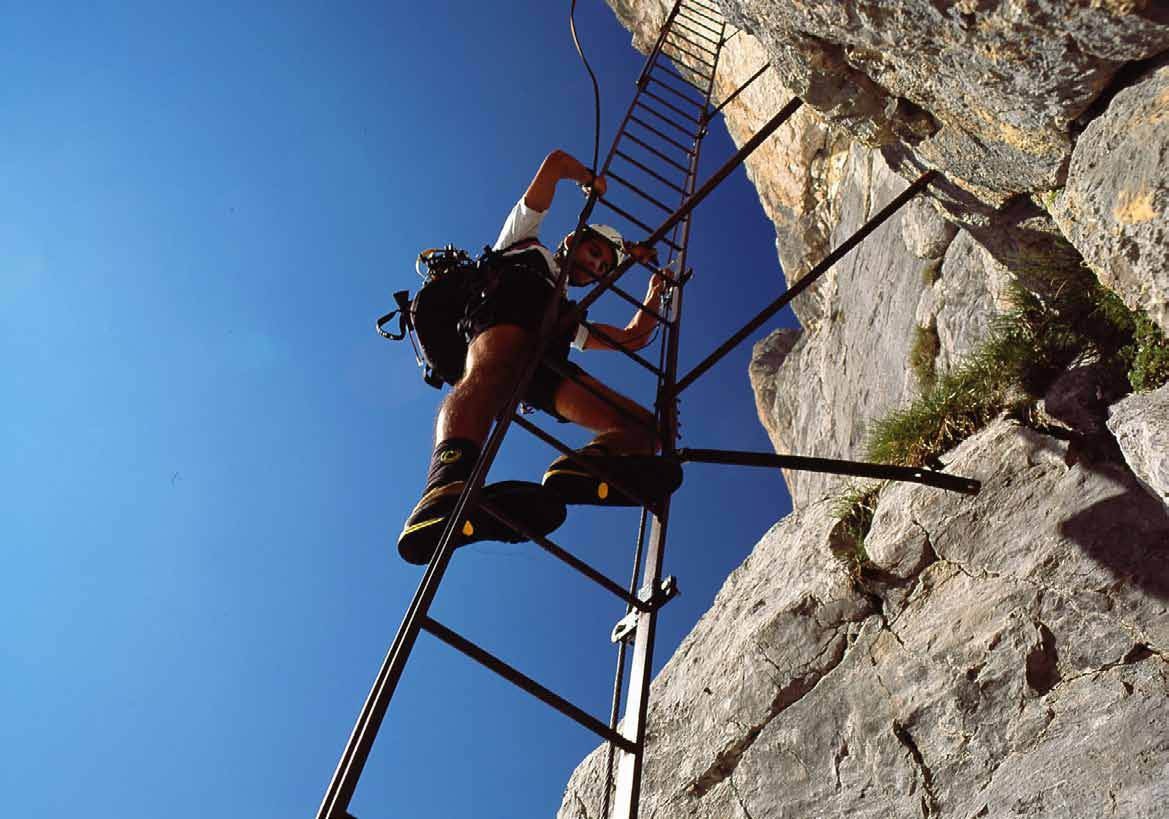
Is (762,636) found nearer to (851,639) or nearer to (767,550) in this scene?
(851,639)

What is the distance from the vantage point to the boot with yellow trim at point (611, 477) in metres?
3.30

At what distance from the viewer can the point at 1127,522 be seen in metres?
3.39

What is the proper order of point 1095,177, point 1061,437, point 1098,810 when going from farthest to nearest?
1. point 1061,437
2. point 1098,810
3. point 1095,177

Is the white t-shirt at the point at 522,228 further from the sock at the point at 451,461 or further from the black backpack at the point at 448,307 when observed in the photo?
the sock at the point at 451,461

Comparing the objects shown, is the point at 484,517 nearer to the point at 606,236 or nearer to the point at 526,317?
the point at 526,317

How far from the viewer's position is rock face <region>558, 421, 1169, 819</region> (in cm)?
311

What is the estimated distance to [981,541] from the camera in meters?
Result: 3.92

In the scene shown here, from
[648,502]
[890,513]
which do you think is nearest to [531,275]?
[648,502]

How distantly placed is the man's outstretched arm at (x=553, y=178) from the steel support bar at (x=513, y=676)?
2797 mm

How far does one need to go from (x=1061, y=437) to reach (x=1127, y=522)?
0.51 metres

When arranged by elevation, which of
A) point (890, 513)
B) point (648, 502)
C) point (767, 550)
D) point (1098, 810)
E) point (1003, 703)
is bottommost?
point (1098, 810)

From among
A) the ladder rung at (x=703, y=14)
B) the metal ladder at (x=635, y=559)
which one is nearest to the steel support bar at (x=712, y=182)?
the metal ladder at (x=635, y=559)

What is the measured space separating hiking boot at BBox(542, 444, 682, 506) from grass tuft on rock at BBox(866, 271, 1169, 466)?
67.7 inches

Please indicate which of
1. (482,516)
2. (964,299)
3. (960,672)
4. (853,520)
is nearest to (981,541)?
(960,672)
